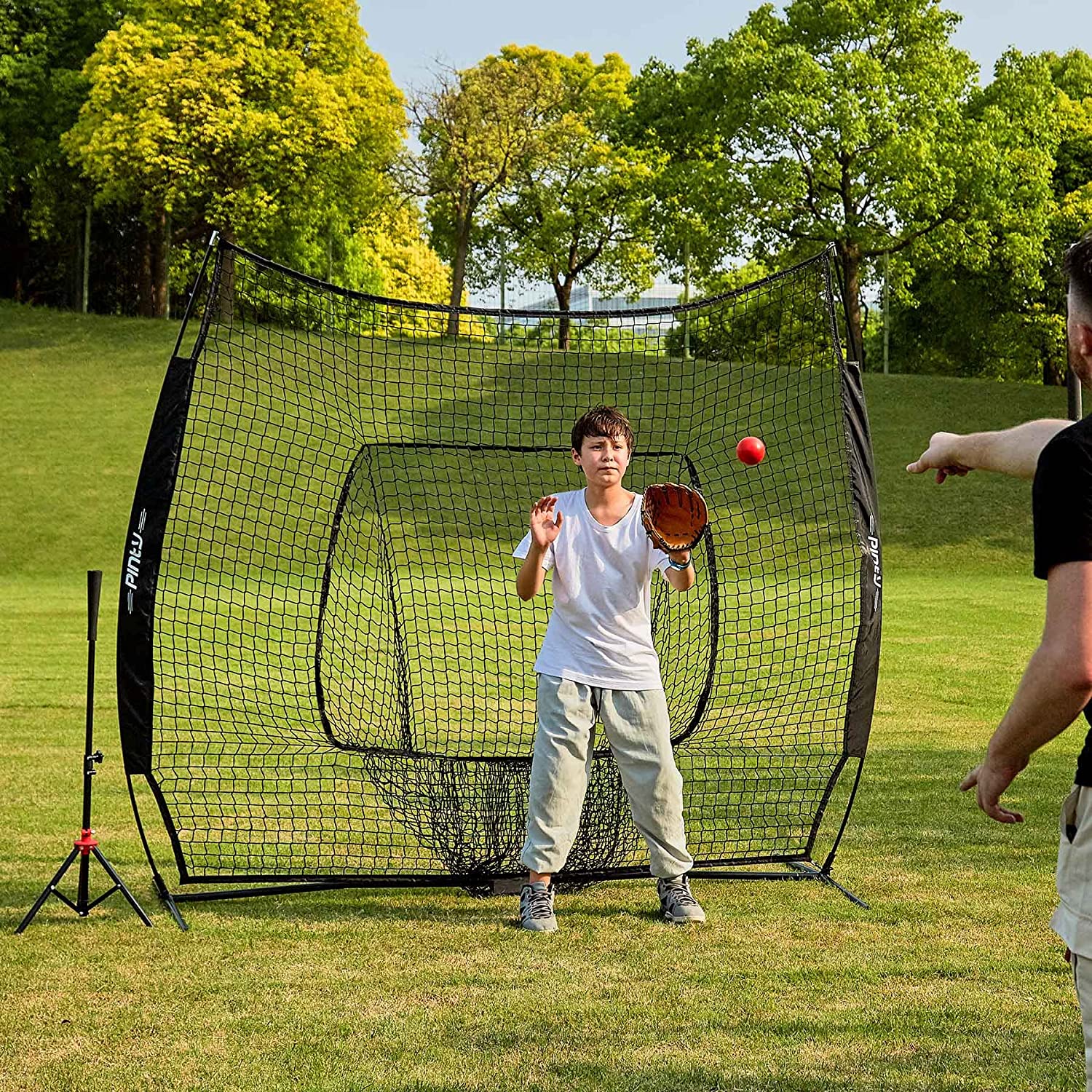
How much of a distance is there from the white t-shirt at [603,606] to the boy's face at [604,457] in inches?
6.6

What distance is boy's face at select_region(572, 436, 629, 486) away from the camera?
4488 mm

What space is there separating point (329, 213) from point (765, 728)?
28230 millimetres

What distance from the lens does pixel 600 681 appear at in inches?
175

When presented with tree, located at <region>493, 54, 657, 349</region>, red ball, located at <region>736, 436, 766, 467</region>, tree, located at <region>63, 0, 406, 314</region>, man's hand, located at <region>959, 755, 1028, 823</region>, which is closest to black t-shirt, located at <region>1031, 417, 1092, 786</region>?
man's hand, located at <region>959, 755, 1028, 823</region>

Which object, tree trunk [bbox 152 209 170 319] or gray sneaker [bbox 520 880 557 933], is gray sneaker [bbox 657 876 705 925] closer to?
gray sneaker [bbox 520 880 557 933]

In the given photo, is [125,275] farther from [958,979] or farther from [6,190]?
[958,979]

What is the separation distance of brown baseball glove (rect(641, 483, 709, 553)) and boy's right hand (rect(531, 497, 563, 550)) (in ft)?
1.00

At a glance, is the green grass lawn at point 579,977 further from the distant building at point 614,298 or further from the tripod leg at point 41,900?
the distant building at point 614,298

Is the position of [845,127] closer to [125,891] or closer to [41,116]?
[41,116]

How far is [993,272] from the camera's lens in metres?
32.7

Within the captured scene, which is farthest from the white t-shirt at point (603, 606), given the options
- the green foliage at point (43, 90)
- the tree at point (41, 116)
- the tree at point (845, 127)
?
the green foliage at point (43, 90)

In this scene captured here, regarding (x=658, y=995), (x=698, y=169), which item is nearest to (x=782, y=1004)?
(x=658, y=995)

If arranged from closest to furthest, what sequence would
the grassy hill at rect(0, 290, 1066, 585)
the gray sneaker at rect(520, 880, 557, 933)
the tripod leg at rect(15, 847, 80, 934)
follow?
1. the tripod leg at rect(15, 847, 80, 934)
2. the gray sneaker at rect(520, 880, 557, 933)
3. the grassy hill at rect(0, 290, 1066, 585)

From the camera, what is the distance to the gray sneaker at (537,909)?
14.1 ft
